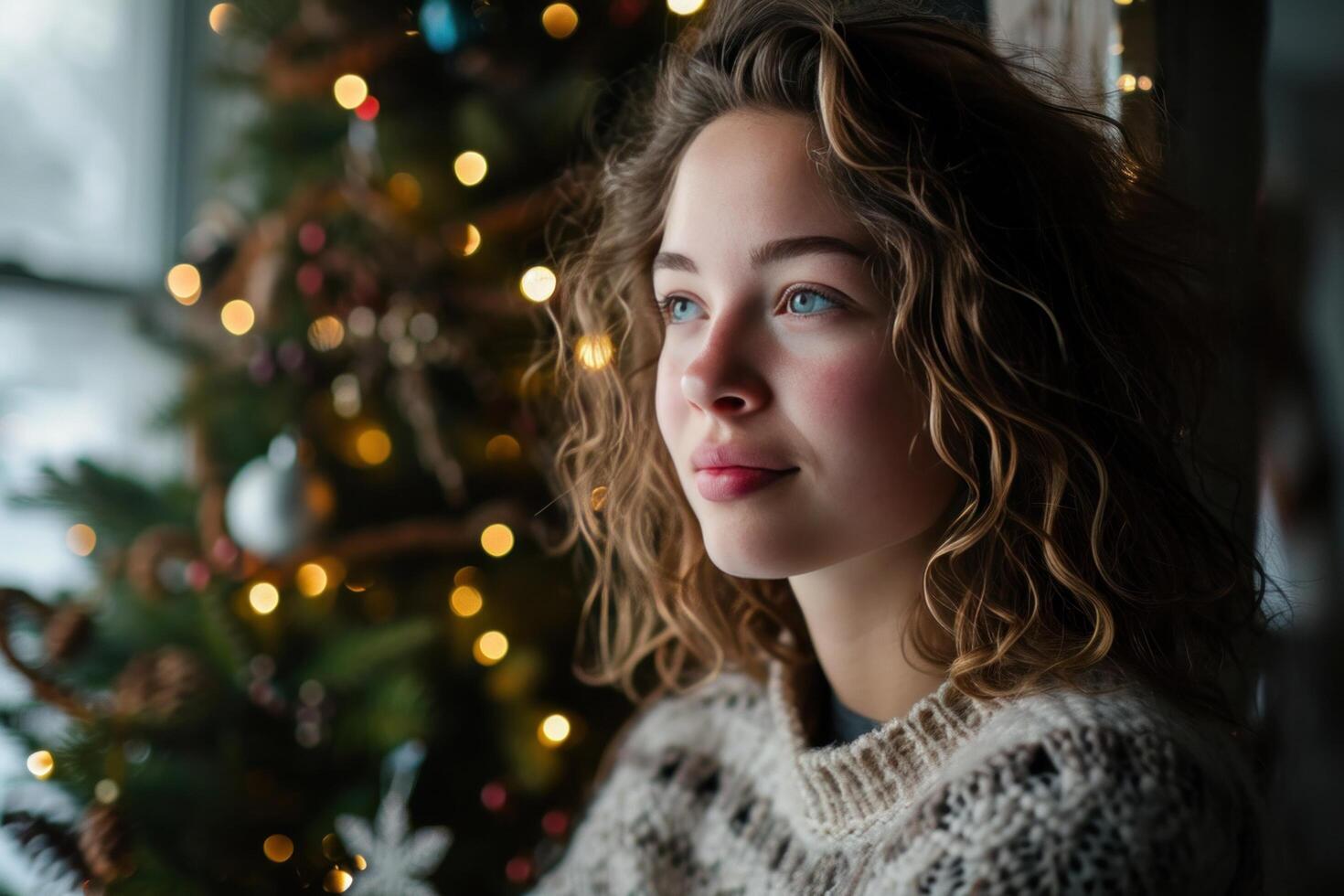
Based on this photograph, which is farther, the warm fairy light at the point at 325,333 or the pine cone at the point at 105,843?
the warm fairy light at the point at 325,333

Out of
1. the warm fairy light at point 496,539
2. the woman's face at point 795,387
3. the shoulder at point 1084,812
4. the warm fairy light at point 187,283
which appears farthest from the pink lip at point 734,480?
the warm fairy light at point 187,283

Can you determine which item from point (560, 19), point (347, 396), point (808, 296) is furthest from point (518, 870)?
point (560, 19)

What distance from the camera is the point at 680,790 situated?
3.38 ft

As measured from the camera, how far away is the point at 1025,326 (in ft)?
2.72

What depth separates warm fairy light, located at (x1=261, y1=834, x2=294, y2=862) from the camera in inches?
50.1

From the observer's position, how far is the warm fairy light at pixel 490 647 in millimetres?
1387

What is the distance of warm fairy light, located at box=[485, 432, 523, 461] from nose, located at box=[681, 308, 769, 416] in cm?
68

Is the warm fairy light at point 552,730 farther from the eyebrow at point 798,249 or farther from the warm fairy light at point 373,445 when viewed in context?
the eyebrow at point 798,249

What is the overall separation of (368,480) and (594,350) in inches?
20.2

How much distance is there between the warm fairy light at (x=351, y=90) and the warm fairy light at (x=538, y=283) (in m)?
0.33

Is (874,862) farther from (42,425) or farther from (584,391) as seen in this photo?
(42,425)

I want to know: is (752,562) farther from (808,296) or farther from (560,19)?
(560,19)

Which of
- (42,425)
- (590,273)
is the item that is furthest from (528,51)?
(42,425)

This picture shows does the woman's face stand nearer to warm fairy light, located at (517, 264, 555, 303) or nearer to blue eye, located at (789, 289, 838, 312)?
blue eye, located at (789, 289, 838, 312)
